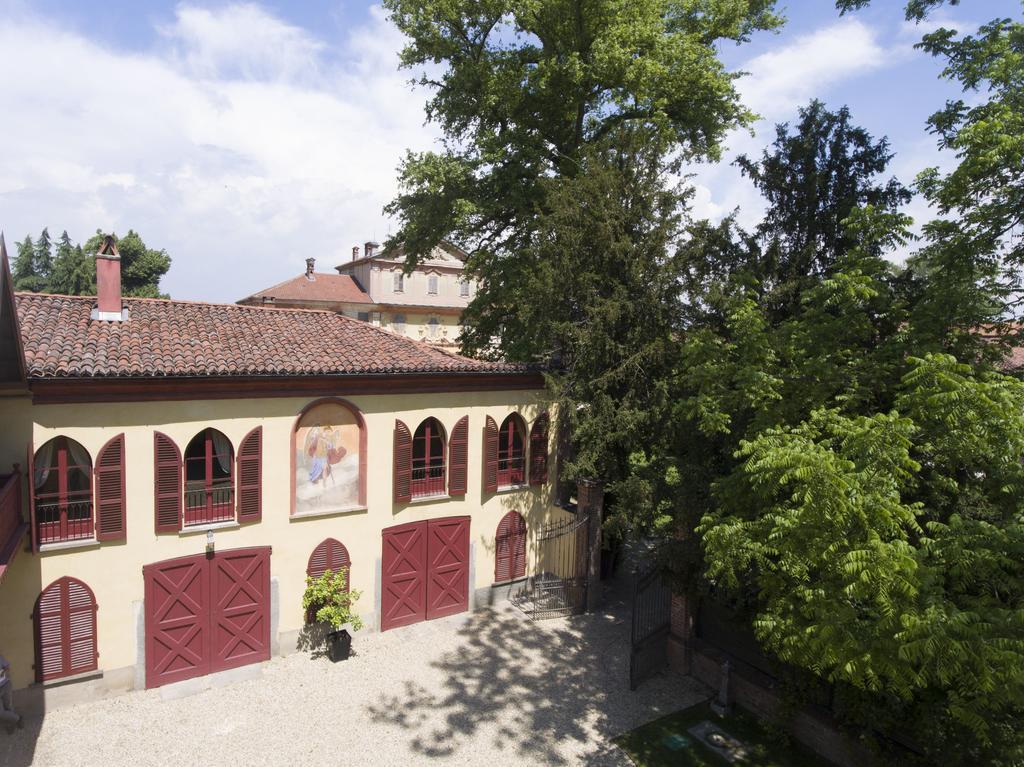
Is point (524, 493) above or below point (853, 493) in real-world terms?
below

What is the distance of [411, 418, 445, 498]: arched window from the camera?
15.9m

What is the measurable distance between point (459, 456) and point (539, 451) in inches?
102

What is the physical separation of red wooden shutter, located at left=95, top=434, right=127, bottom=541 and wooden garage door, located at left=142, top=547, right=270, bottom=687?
1.05m

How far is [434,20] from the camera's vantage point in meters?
20.8

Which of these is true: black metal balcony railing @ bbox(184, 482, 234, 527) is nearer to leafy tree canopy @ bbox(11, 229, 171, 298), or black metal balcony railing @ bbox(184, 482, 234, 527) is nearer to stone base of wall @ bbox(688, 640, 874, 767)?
stone base of wall @ bbox(688, 640, 874, 767)

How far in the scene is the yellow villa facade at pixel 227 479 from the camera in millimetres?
11602

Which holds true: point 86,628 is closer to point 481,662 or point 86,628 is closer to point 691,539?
point 481,662

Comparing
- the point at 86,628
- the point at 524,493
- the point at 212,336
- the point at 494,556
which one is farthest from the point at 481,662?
the point at 212,336

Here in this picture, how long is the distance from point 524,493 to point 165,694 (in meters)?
9.25

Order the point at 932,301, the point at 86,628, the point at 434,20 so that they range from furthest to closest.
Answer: the point at 434,20
the point at 86,628
the point at 932,301

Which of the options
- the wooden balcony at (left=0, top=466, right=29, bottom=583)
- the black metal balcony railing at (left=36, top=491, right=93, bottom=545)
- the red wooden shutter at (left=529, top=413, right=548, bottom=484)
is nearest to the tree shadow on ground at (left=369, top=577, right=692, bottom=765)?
the red wooden shutter at (left=529, top=413, right=548, bottom=484)

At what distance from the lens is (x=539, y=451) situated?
17.7m

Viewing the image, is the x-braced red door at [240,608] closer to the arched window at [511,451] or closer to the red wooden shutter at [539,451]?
the arched window at [511,451]

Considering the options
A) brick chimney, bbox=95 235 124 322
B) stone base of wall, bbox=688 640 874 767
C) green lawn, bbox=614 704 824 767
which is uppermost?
brick chimney, bbox=95 235 124 322
